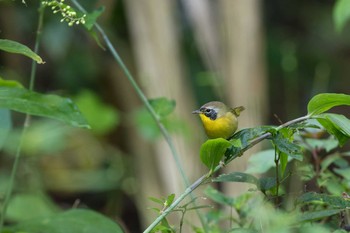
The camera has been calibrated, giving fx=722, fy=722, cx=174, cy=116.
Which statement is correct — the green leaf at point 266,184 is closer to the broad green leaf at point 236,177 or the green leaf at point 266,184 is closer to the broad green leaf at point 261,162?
the broad green leaf at point 236,177

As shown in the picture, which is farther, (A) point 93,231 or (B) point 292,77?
(B) point 292,77

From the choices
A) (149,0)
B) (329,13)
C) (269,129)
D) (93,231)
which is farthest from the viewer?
(329,13)

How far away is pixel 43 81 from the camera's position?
551cm

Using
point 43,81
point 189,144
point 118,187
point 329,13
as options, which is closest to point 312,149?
point 189,144

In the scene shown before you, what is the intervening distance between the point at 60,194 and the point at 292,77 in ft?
6.30

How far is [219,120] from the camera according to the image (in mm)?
1703

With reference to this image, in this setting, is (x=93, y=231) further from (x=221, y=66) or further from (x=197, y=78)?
(x=197, y=78)

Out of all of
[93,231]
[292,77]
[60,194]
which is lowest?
[60,194]

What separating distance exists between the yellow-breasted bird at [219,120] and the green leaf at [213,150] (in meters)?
0.36

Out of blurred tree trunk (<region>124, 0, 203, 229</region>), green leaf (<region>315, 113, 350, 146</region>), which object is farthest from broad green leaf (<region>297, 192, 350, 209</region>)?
blurred tree trunk (<region>124, 0, 203, 229</region>)

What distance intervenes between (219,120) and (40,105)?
1.55ft

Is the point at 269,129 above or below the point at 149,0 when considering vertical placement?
above

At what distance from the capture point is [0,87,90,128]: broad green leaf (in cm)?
135

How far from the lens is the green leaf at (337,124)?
1256 mm
